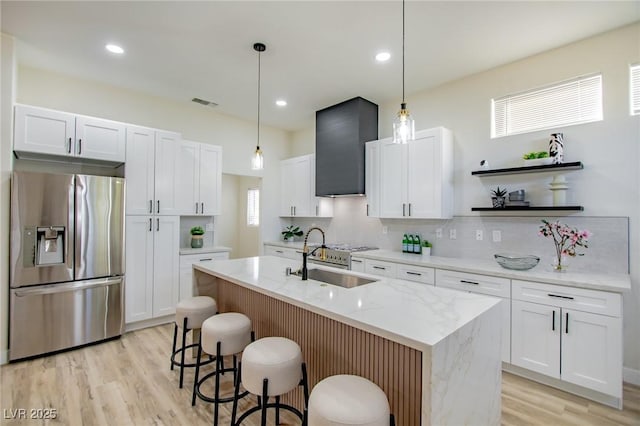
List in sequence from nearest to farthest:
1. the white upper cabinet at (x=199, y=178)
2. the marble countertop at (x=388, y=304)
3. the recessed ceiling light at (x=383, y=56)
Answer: the marble countertop at (x=388, y=304), the recessed ceiling light at (x=383, y=56), the white upper cabinet at (x=199, y=178)

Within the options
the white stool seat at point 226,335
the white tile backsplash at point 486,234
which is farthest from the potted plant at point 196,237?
the white stool seat at point 226,335

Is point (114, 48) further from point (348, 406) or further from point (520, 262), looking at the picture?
point (520, 262)

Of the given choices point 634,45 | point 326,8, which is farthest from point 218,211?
point 634,45

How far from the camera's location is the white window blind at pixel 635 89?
259 centimetres

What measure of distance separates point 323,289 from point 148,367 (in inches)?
78.9

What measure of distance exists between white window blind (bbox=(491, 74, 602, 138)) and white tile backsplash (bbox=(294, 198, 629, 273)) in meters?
0.95

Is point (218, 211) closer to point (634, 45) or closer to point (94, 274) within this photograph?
point (94, 274)

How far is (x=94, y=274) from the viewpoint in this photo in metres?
3.30

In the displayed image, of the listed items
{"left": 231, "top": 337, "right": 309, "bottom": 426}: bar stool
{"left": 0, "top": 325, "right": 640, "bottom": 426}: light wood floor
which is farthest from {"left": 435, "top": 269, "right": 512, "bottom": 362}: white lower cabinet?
{"left": 231, "top": 337, "right": 309, "bottom": 426}: bar stool

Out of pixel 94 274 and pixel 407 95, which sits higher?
pixel 407 95

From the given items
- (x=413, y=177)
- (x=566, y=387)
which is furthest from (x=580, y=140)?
(x=566, y=387)

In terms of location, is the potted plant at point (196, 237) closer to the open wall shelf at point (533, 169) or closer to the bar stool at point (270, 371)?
the bar stool at point (270, 371)

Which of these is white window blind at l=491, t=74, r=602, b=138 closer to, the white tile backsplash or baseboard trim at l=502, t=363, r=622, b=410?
the white tile backsplash

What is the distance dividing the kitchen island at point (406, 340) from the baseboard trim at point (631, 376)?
5.61ft
